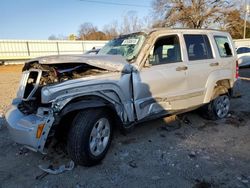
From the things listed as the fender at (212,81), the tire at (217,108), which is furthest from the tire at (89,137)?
the tire at (217,108)

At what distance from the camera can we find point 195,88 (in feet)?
15.3

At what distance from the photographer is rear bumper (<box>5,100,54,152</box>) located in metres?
2.94

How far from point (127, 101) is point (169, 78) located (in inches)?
37.7

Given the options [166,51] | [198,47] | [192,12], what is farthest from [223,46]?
[192,12]

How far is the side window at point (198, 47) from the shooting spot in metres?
4.54

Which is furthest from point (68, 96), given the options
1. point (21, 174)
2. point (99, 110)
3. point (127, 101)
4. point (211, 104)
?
point (211, 104)

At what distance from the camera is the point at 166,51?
4309 millimetres

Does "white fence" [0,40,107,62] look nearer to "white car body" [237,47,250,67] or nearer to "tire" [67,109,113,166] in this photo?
"white car body" [237,47,250,67]

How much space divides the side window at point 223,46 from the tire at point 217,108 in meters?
0.97

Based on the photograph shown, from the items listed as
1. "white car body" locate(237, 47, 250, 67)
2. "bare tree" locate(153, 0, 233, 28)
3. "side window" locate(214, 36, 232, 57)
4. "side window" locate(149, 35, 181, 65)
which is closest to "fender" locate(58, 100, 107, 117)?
"side window" locate(149, 35, 181, 65)

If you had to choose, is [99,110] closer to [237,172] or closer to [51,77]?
[51,77]

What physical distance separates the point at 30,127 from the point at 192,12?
3431 centimetres

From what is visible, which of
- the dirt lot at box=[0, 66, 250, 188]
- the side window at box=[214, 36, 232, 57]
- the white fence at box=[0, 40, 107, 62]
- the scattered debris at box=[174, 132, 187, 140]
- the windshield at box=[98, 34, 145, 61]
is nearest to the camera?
the dirt lot at box=[0, 66, 250, 188]

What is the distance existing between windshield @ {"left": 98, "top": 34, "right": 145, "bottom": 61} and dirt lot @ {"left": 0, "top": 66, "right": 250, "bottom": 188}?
61.8 inches
